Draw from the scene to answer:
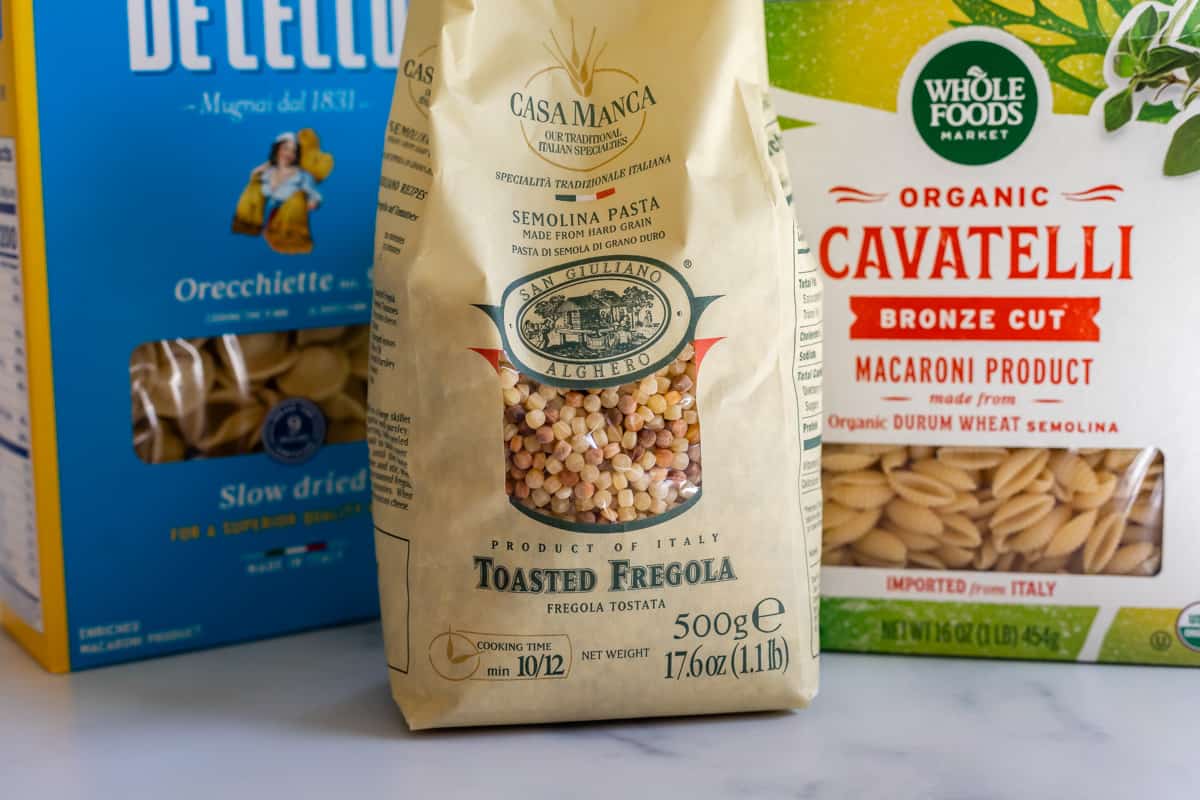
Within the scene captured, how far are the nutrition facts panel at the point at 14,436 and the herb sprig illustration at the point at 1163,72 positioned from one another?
69 centimetres

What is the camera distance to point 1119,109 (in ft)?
2.81

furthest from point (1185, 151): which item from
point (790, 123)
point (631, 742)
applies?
point (631, 742)

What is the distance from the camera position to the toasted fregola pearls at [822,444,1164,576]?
35.2 inches

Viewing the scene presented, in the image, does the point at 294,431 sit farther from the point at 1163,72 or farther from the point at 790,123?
the point at 1163,72

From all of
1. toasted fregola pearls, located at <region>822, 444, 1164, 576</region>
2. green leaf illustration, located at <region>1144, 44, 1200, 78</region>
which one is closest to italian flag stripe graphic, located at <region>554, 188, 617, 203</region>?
toasted fregola pearls, located at <region>822, 444, 1164, 576</region>

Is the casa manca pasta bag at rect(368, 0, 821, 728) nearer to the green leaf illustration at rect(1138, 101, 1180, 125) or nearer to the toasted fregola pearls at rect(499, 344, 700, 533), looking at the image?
the toasted fregola pearls at rect(499, 344, 700, 533)

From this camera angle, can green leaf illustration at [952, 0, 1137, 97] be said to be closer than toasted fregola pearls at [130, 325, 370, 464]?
Yes

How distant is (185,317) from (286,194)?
0.36ft

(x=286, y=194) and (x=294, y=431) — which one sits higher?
(x=286, y=194)

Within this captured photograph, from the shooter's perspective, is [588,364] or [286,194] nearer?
[588,364]

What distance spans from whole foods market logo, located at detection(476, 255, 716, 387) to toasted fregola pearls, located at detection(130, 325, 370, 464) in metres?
0.27

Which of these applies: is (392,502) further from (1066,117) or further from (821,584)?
(1066,117)

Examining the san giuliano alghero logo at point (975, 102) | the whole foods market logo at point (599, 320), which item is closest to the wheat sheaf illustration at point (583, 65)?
the whole foods market logo at point (599, 320)

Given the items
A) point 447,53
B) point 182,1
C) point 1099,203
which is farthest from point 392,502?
point 1099,203
